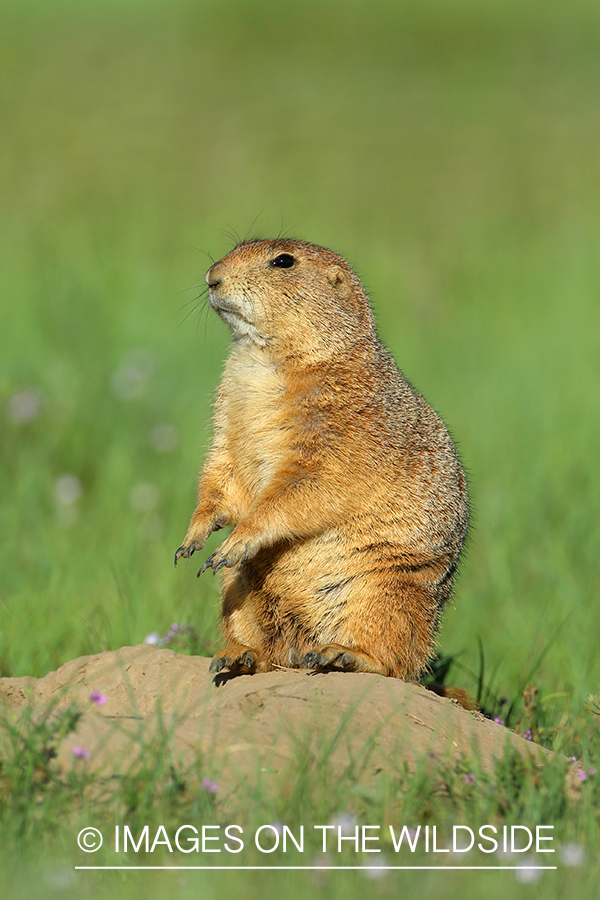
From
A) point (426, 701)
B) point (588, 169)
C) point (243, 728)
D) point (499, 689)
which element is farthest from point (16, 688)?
point (588, 169)

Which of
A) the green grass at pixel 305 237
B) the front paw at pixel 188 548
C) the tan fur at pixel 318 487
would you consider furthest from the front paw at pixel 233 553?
the green grass at pixel 305 237

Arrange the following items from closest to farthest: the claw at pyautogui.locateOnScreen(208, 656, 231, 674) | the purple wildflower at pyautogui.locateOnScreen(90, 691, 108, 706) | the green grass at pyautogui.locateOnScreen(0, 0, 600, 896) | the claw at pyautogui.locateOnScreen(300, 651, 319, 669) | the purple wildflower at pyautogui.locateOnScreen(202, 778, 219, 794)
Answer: the purple wildflower at pyautogui.locateOnScreen(202, 778, 219, 794)
the purple wildflower at pyautogui.locateOnScreen(90, 691, 108, 706)
the claw at pyautogui.locateOnScreen(300, 651, 319, 669)
the claw at pyautogui.locateOnScreen(208, 656, 231, 674)
the green grass at pyautogui.locateOnScreen(0, 0, 600, 896)

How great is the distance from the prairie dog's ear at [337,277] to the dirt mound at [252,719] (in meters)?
1.86

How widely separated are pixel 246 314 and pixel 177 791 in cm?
228

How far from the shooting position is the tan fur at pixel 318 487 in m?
4.41

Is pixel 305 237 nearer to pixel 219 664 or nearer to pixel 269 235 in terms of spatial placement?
pixel 269 235

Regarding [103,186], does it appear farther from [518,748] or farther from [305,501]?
[518,748]

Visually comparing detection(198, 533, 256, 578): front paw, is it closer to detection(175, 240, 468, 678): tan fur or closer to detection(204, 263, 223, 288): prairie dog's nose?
detection(175, 240, 468, 678): tan fur

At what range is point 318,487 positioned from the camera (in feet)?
14.5

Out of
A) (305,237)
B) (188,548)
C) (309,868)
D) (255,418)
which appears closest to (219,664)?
(188,548)

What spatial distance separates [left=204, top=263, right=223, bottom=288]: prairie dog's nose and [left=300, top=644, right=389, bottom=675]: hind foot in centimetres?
172

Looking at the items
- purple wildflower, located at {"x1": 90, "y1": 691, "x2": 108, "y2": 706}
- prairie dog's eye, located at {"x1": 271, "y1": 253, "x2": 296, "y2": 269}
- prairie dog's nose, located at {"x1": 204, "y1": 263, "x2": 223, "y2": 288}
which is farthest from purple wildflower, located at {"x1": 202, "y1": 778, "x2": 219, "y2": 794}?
prairie dog's eye, located at {"x1": 271, "y1": 253, "x2": 296, "y2": 269}

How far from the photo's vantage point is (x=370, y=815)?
10.5 feet

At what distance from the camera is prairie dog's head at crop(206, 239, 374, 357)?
4762mm
